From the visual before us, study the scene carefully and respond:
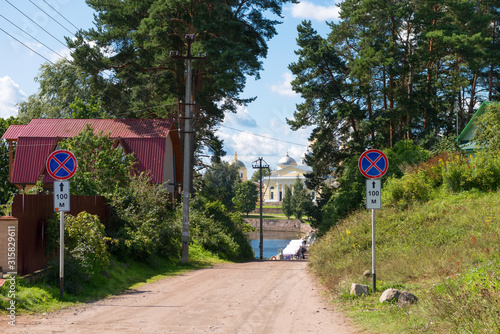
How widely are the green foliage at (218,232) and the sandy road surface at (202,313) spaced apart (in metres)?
12.4

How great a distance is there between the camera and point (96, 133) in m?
32.9

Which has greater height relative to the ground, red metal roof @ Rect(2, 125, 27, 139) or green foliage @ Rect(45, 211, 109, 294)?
red metal roof @ Rect(2, 125, 27, 139)

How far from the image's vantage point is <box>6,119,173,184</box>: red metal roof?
→ 3241cm

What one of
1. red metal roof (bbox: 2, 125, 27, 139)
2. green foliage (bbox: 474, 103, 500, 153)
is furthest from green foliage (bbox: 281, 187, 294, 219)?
green foliage (bbox: 474, 103, 500, 153)

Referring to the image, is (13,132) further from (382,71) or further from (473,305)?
(473,305)

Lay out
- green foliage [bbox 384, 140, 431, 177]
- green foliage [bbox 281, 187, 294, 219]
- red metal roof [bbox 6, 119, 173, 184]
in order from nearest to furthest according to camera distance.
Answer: green foliage [bbox 384, 140, 431, 177]
red metal roof [bbox 6, 119, 173, 184]
green foliage [bbox 281, 187, 294, 219]

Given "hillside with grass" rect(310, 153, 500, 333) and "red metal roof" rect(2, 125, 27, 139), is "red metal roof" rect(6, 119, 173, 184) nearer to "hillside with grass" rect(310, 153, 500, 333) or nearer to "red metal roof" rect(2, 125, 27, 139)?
"red metal roof" rect(2, 125, 27, 139)

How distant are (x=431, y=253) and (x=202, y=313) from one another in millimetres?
6173

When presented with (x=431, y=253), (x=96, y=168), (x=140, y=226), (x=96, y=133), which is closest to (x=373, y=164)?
(x=431, y=253)

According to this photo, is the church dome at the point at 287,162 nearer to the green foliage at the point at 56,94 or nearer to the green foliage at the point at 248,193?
the green foliage at the point at 248,193

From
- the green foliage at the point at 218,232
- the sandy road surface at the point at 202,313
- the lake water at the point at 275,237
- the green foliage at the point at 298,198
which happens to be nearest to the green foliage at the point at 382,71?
the green foliage at the point at 218,232

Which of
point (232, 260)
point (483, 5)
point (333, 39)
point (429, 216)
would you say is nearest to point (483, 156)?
point (429, 216)

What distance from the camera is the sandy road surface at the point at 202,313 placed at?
909cm

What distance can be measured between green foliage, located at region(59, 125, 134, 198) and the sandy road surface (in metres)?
6.18
